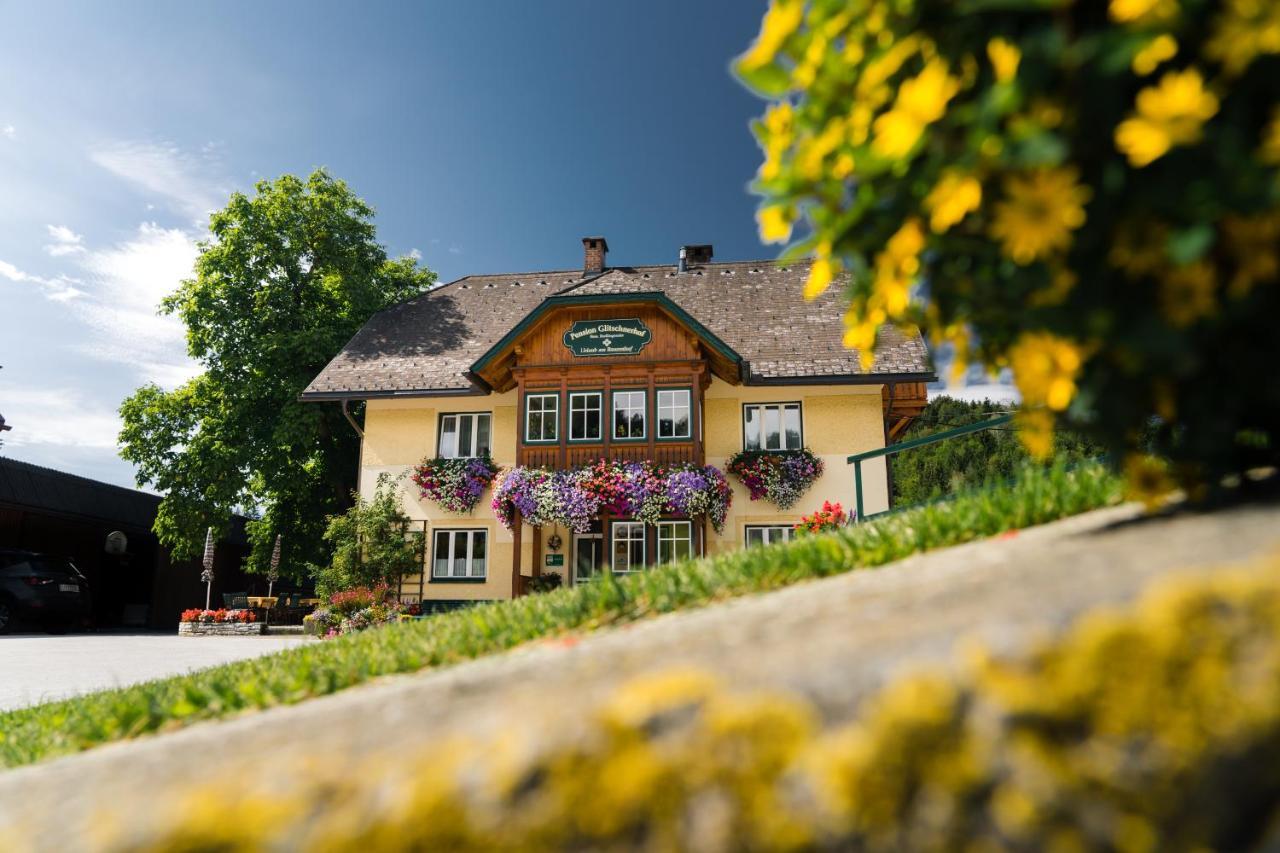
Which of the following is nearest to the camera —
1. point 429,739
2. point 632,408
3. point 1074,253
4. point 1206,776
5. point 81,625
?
point 1206,776

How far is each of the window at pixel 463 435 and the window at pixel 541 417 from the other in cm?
162

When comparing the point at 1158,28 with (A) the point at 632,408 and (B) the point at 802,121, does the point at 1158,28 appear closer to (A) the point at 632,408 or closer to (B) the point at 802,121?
(B) the point at 802,121

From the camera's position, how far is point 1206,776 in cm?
122

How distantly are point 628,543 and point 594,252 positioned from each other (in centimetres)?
1031

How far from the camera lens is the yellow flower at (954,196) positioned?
1674 millimetres

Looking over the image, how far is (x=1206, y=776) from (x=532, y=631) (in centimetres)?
323

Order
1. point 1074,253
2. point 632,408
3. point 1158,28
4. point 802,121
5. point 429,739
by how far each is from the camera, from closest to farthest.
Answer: point 429,739 → point 1158,28 → point 1074,253 → point 802,121 → point 632,408

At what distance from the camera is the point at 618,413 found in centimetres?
1884

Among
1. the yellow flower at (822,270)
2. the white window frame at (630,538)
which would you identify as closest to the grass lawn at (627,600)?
the yellow flower at (822,270)

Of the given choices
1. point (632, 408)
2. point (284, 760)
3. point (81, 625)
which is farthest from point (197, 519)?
point (284, 760)

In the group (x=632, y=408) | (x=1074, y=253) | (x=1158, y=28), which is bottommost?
(x=1074, y=253)

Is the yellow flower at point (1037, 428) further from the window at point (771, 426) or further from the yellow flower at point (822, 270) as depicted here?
the window at point (771, 426)

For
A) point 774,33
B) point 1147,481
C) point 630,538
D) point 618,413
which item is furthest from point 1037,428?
point 630,538

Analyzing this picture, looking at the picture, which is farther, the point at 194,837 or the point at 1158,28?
the point at 1158,28
